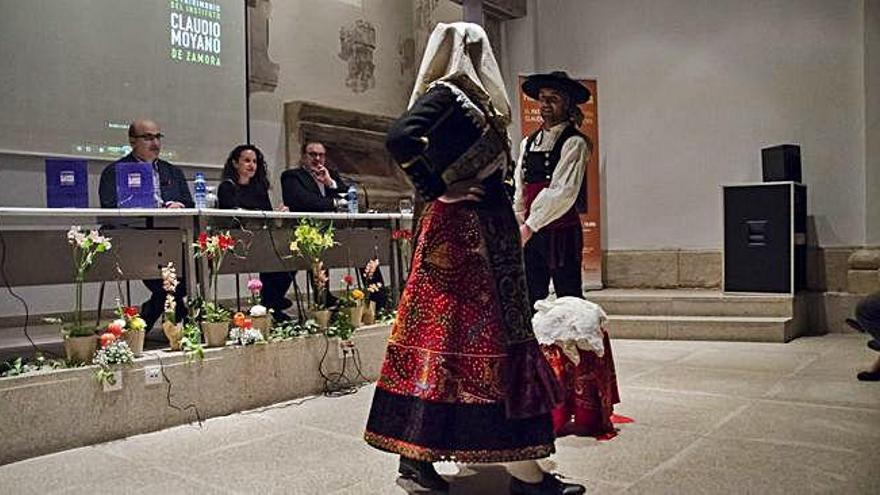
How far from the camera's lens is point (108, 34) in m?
5.36

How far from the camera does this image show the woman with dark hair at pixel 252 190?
15.8 ft

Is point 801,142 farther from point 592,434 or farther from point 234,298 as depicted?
point 234,298

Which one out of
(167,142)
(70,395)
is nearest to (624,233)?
(167,142)

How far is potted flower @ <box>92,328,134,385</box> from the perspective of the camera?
3.05 m

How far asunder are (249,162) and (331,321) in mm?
1401

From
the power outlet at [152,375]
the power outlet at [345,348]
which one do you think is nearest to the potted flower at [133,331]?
the power outlet at [152,375]

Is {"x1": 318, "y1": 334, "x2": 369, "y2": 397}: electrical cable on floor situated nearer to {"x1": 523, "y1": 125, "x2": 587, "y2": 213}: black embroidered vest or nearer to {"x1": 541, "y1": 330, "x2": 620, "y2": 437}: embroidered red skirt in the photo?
{"x1": 541, "y1": 330, "x2": 620, "y2": 437}: embroidered red skirt

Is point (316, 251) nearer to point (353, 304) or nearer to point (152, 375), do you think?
point (353, 304)

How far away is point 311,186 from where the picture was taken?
5211 mm

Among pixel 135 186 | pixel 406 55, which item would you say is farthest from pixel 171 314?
pixel 406 55

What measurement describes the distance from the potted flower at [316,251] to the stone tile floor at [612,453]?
490 millimetres

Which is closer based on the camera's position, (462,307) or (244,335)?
(462,307)

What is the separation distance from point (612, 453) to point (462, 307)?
106cm

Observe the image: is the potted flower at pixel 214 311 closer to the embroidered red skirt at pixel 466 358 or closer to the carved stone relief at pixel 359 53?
Answer: the embroidered red skirt at pixel 466 358
